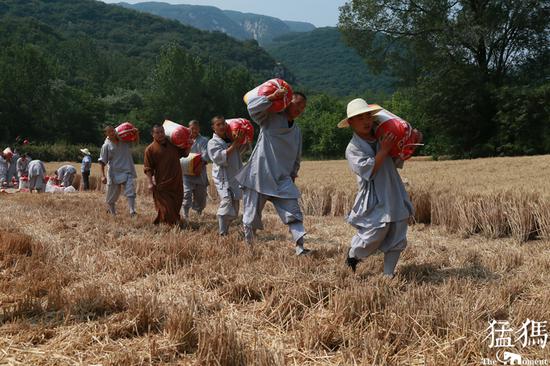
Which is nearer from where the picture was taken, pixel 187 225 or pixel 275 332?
pixel 275 332

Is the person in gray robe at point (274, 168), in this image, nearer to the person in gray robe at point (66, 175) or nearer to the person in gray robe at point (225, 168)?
the person in gray robe at point (225, 168)

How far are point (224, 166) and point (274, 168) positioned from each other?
191cm

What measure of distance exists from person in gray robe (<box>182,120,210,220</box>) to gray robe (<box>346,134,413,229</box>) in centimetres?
495

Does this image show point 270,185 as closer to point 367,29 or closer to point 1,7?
point 367,29

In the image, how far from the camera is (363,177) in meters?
4.45

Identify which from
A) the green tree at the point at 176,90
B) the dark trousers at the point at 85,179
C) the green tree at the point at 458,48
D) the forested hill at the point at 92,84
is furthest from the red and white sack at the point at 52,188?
the green tree at the point at 176,90

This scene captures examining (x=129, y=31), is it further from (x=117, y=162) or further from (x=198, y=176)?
(x=198, y=176)

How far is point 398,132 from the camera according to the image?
4.40m

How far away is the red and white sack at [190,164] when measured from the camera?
867cm

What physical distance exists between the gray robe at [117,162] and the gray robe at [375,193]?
612 centimetres

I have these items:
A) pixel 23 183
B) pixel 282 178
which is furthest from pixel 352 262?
pixel 23 183

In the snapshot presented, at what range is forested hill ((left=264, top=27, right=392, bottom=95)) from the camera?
398 feet

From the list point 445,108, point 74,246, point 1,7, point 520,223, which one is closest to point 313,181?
point 520,223

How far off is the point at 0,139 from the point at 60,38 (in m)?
48.0
